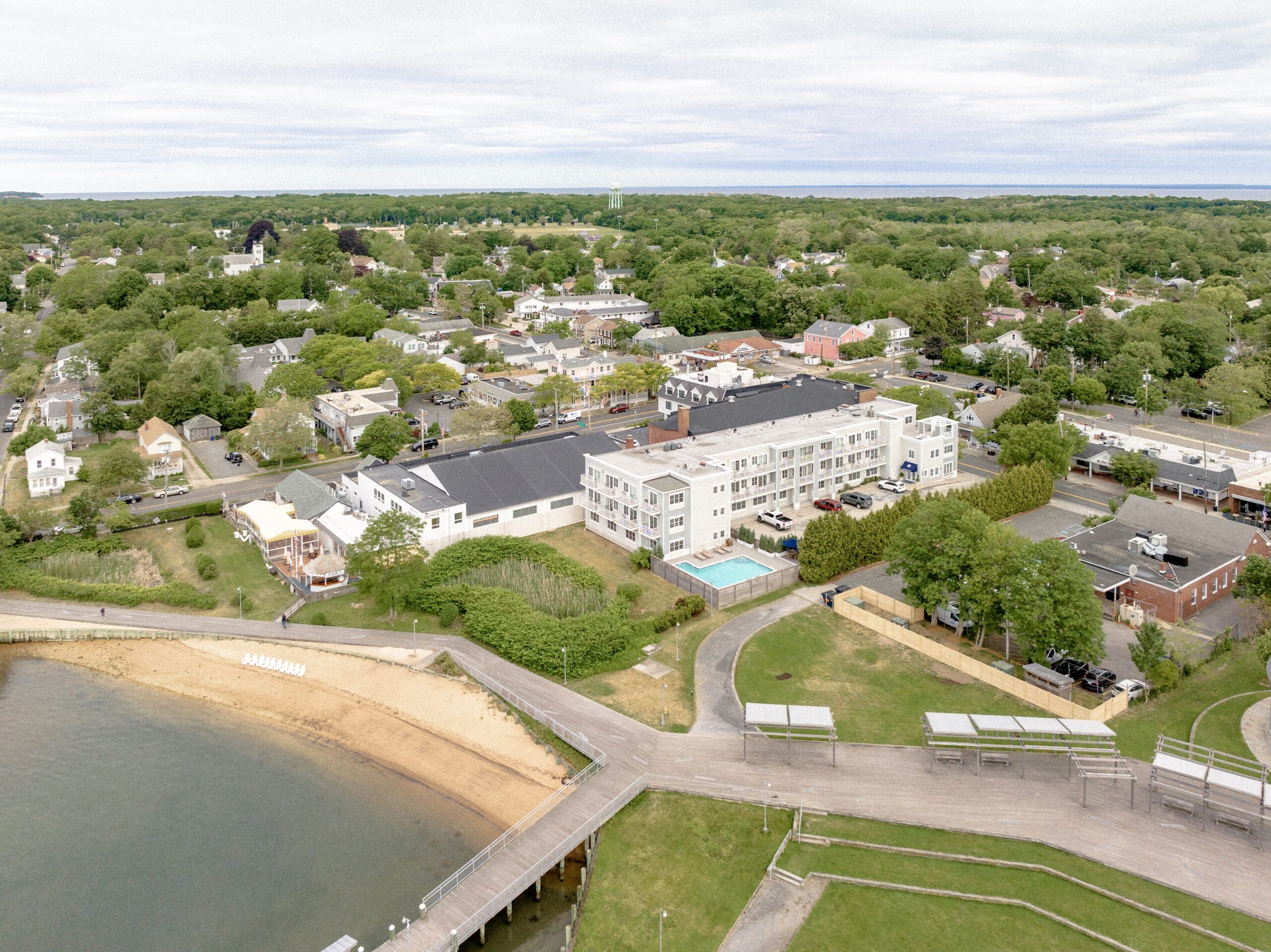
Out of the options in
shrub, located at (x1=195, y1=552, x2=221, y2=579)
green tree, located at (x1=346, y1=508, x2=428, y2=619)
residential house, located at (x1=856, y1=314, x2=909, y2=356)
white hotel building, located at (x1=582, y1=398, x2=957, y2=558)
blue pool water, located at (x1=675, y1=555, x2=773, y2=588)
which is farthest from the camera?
residential house, located at (x1=856, y1=314, x2=909, y2=356)

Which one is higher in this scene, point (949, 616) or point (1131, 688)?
point (949, 616)

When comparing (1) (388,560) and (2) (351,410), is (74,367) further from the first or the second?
(1) (388,560)

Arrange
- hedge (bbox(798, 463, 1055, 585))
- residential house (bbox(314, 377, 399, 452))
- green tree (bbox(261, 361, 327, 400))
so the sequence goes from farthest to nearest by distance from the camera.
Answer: green tree (bbox(261, 361, 327, 400))
residential house (bbox(314, 377, 399, 452))
hedge (bbox(798, 463, 1055, 585))

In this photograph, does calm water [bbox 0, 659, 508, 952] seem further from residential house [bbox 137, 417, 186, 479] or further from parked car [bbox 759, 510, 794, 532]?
residential house [bbox 137, 417, 186, 479]

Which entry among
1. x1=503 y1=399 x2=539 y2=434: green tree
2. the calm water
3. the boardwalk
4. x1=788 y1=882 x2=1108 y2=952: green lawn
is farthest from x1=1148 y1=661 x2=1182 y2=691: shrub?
x1=503 y1=399 x2=539 y2=434: green tree

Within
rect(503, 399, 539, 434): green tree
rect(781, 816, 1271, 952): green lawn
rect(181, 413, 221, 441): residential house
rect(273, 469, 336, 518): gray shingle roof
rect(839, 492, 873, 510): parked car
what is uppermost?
rect(503, 399, 539, 434): green tree

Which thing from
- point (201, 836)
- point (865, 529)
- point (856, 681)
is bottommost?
point (201, 836)

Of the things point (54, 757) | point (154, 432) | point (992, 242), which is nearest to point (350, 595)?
point (54, 757)

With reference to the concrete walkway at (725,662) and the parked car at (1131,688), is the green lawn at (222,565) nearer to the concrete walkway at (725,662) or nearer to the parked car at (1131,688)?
the concrete walkway at (725,662)

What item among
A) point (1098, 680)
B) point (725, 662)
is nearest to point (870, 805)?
point (725, 662)
